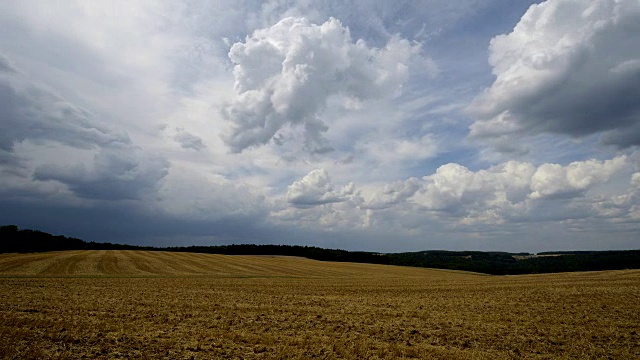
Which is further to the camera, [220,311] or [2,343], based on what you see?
[220,311]

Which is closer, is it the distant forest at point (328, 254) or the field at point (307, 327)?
the field at point (307, 327)

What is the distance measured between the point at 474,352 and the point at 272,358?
7.23 metres

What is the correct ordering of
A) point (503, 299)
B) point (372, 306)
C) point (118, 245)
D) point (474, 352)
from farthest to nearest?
1. point (118, 245)
2. point (503, 299)
3. point (372, 306)
4. point (474, 352)

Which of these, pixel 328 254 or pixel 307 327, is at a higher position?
pixel 328 254

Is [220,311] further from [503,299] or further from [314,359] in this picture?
[503,299]

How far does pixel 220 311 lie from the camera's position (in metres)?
21.5

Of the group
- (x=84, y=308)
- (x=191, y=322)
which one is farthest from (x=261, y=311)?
(x=84, y=308)

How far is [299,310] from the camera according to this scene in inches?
894

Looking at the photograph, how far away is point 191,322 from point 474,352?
40.6 ft

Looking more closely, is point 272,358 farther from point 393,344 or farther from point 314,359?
point 393,344

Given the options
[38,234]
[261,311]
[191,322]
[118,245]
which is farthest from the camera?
[118,245]

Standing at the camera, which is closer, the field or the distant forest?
the field

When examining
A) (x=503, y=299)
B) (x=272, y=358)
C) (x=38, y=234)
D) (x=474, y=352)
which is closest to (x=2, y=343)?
(x=272, y=358)

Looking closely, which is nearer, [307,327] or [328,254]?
[307,327]
